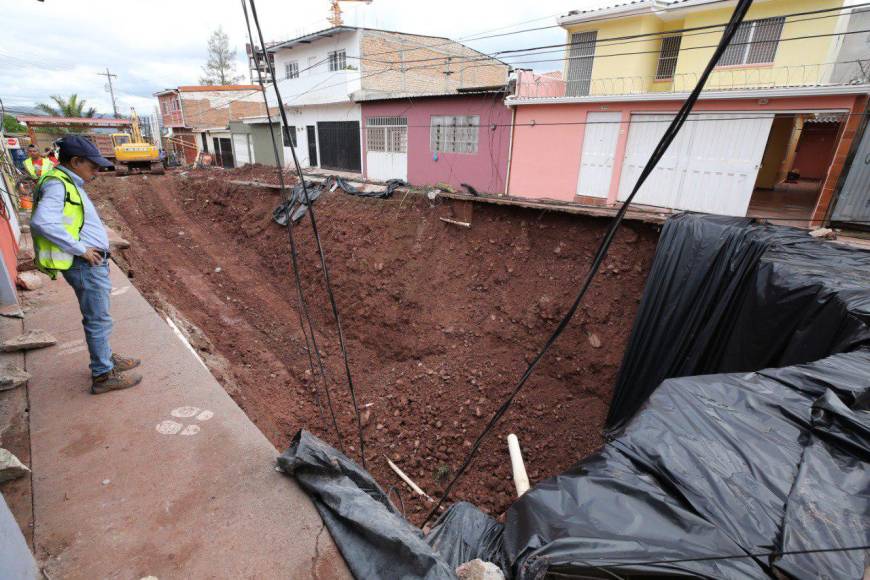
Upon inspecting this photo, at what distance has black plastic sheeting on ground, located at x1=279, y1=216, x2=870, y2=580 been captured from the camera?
4.76ft

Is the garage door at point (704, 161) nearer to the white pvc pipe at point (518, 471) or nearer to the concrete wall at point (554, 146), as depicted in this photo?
the concrete wall at point (554, 146)

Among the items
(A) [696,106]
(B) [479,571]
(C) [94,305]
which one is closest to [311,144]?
(A) [696,106]

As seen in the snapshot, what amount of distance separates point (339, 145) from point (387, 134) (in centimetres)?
344

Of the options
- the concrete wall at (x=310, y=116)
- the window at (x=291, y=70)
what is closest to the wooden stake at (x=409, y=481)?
the concrete wall at (x=310, y=116)

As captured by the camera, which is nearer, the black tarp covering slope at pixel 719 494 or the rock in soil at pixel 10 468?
the black tarp covering slope at pixel 719 494

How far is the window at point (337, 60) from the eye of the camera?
17.1m

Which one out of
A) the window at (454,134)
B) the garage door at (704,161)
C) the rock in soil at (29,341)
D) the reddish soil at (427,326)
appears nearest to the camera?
the rock in soil at (29,341)

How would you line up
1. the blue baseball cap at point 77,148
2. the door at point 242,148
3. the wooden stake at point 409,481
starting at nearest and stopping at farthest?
the blue baseball cap at point 77,148
the wooden stake at point 409,481
the door at point 242,148

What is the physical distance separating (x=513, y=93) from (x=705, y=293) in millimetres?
9288

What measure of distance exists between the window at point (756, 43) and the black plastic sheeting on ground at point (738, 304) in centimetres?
861

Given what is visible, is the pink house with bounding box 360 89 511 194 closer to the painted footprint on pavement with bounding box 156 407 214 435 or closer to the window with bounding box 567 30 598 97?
the window with bounding box 567 30 598 97

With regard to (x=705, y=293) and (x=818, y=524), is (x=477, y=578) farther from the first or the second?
(x=705, y=293)

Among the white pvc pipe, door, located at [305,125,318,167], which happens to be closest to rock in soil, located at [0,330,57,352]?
the white pvc pipe

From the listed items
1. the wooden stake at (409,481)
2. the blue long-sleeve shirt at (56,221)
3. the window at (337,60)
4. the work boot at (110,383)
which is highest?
the window at (337,60)
